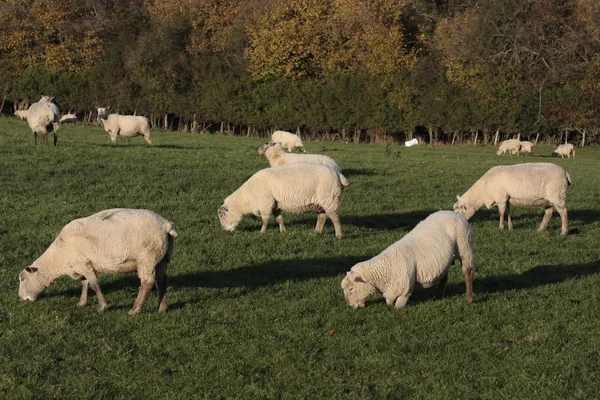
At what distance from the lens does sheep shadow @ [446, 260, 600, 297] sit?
12688 millimetres

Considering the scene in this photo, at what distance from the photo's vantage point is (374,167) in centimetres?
2952

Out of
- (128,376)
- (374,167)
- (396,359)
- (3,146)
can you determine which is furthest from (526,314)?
(3,146)

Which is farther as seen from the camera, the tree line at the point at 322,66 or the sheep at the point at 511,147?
the tree line at the point at 322,66

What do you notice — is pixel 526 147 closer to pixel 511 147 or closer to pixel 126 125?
pixel 511 147

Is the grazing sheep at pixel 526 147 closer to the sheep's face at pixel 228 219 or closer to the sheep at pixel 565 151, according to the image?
the sheep at pixel 565 151

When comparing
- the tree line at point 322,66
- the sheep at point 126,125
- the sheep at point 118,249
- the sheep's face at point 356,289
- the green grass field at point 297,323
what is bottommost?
the green grass field at point 297,323

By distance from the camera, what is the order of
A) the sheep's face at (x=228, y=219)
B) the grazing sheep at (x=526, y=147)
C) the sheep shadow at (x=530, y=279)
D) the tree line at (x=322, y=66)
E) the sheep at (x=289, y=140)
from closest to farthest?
the sheep shadow at (x=530, y=279) < the sheep's face at (x=228, y=219) < the sheep at (x=289, y=140) < the grazing sheep at (x=526, y=147) < the tree line at (x=322, y=66)

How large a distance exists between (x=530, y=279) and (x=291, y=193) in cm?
520

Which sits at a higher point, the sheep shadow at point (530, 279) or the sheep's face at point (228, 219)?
the sheep's face at point (228, 219)

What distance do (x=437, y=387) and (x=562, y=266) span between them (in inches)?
278

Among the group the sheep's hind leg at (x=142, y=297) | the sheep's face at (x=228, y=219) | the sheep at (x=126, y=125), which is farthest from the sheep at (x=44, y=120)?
the sheep's hind leg at (x=142, y=297)

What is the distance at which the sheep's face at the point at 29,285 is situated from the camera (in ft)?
37.6

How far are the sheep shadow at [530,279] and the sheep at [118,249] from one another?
4.40 metres

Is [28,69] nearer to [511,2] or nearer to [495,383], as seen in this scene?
[511,2]
